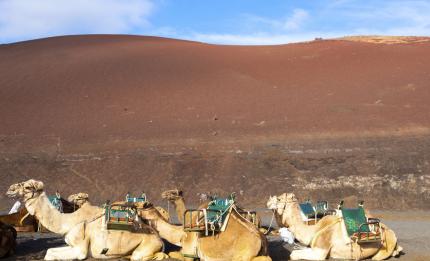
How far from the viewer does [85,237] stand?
898 cm

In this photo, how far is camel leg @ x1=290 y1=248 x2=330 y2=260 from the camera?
9312 millimetres

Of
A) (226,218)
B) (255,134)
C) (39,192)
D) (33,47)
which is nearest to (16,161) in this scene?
(255,134)

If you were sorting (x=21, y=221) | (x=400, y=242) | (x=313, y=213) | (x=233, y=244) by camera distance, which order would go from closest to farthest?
(x=233, y=244), (x=313, y=213), (x=400, y=242), (x=21, y=221)

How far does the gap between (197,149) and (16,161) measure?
782 cm

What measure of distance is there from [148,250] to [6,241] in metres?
2.50

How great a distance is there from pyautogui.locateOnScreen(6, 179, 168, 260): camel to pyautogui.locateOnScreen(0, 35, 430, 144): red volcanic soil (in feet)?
64.7

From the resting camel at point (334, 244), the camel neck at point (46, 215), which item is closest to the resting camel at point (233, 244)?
the resting camel at point (334, 244)

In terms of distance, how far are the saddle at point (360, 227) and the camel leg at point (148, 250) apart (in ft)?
9.41

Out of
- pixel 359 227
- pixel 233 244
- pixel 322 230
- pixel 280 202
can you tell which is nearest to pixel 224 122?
pixel 280 202

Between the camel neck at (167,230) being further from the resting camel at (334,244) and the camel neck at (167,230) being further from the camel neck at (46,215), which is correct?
the resting camel at (334,244)

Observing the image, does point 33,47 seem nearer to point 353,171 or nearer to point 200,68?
point 200,68

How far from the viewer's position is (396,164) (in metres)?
23.9

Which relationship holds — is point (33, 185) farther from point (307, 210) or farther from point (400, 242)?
point (400, 242)

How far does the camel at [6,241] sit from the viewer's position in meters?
9.70
